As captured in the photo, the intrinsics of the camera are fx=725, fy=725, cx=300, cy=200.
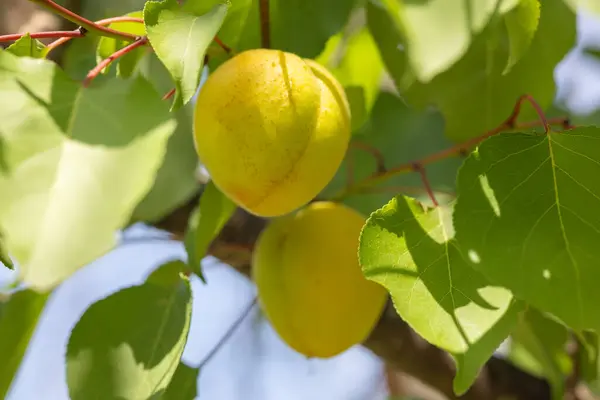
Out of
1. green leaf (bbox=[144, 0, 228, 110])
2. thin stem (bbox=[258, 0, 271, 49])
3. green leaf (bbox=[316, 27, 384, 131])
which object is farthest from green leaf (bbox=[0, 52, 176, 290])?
green leaf (bbox=[316, 27, 384, 131])

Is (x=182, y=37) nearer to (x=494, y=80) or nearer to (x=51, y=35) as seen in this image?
(x=51, y=35)

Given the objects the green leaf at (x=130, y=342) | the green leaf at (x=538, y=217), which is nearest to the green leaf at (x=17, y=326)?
the green leaf at (x=130, y=342)

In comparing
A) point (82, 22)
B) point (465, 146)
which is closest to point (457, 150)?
point (465, 146)

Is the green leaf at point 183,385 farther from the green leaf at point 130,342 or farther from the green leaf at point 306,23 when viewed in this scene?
the green leaf at point 306,23

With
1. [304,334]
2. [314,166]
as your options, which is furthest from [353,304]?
[314,166]

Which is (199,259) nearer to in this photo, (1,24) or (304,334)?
(304,334)

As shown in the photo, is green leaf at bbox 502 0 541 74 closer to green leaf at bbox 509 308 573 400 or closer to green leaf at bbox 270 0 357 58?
green leaf at bbox 270 0 357 58
